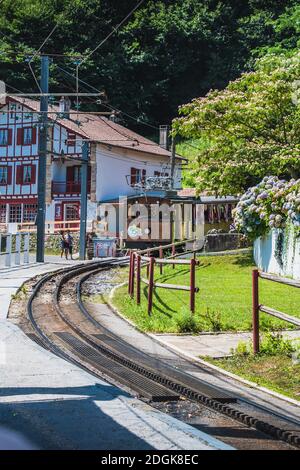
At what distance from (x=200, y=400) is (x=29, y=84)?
57.8 m

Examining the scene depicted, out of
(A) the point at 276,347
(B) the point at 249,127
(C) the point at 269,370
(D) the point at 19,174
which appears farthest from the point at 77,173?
(C) the point at 269,370

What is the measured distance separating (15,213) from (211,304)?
38535mm

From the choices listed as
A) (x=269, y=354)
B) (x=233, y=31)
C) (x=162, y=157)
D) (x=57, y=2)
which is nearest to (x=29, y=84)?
(x=57, y=2)

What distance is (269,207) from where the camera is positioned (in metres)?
18.0

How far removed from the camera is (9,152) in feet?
171

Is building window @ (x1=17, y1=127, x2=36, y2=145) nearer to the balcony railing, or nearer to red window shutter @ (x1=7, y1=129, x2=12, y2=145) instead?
red window shutter @ (x1=7, y1=129, x2=12, y2=145)

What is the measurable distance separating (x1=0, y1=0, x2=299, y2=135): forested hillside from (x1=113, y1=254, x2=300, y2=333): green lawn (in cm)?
4502

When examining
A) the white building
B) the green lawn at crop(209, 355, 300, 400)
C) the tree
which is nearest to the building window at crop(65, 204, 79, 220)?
the white building

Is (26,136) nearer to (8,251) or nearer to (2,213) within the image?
(2,213)

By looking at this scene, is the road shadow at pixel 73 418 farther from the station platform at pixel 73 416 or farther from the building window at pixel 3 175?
the building window at pixel 3 175

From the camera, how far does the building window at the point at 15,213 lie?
51.7 m

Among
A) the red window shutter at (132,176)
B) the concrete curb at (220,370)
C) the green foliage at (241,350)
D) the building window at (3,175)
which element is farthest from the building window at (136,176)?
the green foliage at (241,350)

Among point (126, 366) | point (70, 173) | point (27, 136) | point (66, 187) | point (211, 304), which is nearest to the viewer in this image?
point (126, 366)
